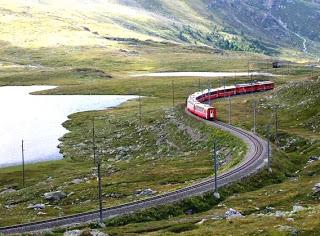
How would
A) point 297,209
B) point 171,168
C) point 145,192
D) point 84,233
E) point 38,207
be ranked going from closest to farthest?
point 84,233, point 297,209, point 38,207, point 145,192, point 171,168

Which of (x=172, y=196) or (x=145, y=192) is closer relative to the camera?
(x=172, y=196)

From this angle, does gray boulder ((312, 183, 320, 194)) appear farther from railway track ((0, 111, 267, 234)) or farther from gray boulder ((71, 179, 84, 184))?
gray boulder ((71, 179, 84, 184))

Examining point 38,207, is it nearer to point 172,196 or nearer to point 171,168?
point 172,196

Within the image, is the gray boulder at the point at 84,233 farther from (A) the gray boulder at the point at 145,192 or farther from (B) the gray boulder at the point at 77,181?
(B) the gray boulder at the point at 77,181

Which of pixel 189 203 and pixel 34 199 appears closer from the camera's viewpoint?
pixel 189 203

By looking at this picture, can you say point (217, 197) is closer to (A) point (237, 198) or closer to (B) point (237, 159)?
(A) point (237, 198)

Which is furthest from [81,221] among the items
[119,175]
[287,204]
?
[119,175]

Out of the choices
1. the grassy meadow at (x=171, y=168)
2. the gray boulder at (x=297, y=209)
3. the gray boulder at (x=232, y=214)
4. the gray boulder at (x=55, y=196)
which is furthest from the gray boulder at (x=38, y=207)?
the gray boulder at (x=297, y=209)

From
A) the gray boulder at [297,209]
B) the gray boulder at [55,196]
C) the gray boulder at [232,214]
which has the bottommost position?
the gray boulder at [55,196]

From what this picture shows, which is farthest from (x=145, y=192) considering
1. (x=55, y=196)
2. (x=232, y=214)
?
(x=232, y=214)
